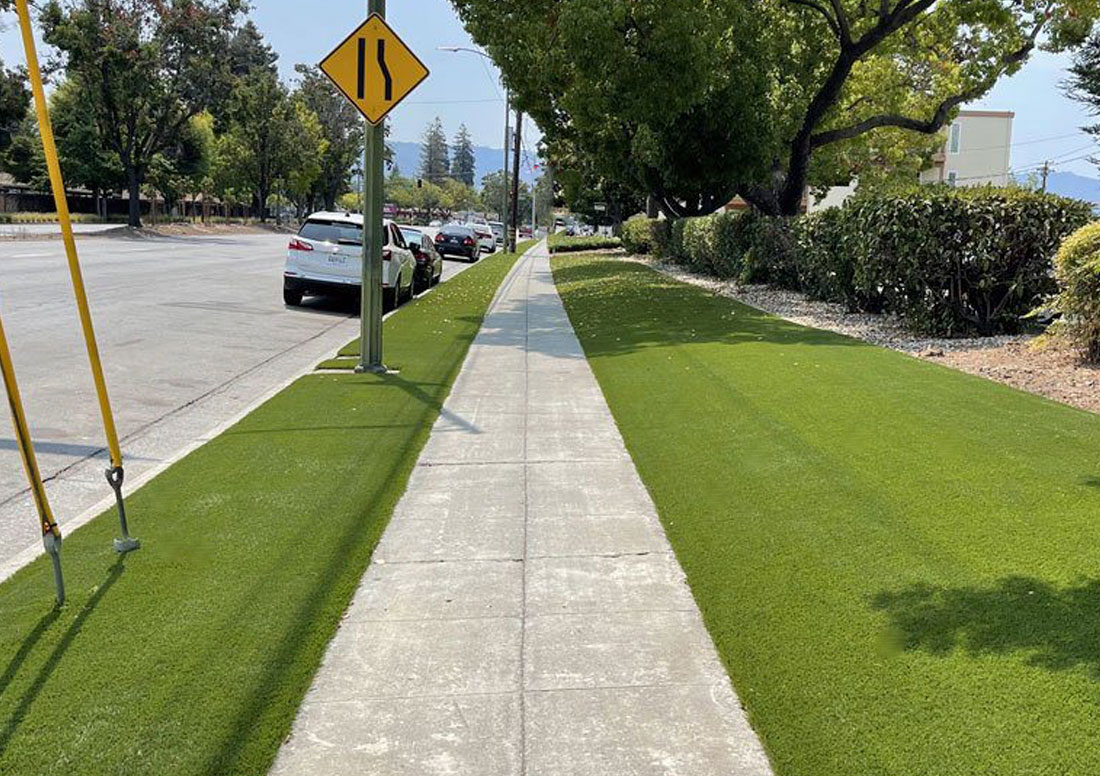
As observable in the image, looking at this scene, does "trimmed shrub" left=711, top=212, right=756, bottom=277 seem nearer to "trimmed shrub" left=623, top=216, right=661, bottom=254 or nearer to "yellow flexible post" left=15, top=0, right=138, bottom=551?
"trimmed shrub" left=623, top=216, right=661, bottom=254

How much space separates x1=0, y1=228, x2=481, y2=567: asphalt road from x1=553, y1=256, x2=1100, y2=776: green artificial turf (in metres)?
3.41

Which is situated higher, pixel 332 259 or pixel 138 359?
pixel 332 259

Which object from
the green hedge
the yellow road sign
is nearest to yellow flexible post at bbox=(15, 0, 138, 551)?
the yellow road sign

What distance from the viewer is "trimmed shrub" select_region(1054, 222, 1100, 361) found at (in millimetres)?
8695

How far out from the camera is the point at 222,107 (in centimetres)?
4928

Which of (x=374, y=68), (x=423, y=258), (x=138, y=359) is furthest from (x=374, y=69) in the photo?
(x=423, y=258)

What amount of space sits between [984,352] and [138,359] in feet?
31.5

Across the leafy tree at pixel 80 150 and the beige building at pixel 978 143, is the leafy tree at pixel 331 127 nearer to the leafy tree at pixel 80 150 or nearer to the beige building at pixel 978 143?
the leafy tree at pixel 80 150

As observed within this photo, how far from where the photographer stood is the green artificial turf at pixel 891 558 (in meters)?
3.02

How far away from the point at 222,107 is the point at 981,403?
160ft

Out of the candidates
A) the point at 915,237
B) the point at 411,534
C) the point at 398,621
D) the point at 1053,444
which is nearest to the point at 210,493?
the point at 411,534

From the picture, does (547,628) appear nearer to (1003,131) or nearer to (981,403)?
(981,403)

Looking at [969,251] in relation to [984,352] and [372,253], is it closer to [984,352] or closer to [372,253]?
[984,352]

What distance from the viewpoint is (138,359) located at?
10906 mm
